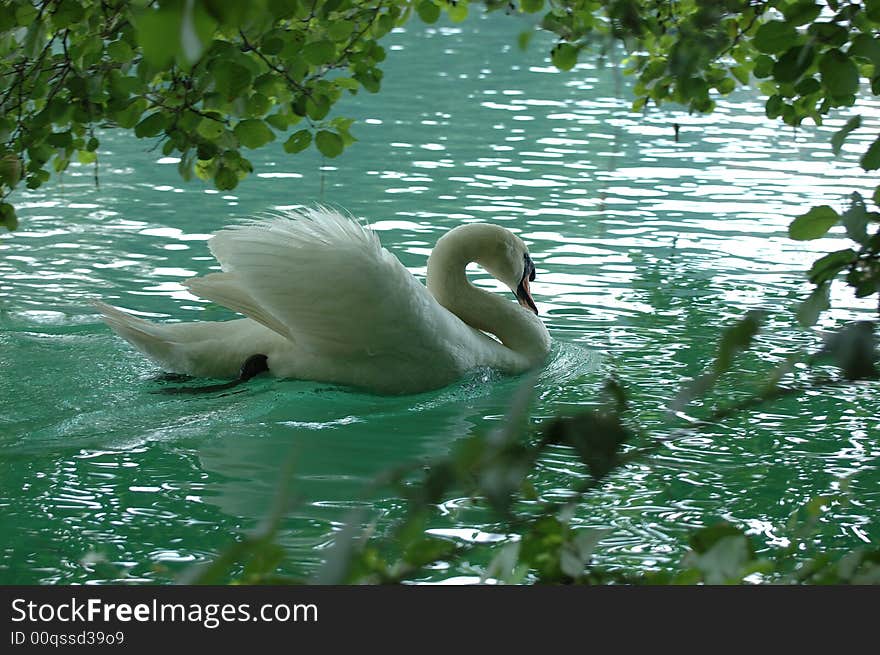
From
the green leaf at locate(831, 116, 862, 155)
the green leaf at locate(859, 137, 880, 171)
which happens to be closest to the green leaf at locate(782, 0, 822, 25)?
the green leaf at locate(831, 116, 862, 155)

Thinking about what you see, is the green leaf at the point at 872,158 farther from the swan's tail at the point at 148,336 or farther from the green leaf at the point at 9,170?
the swan's tail at the point at 148,336

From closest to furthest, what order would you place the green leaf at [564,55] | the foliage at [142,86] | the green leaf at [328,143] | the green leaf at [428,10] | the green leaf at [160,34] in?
the green leaf at [160,34] → the foliage at [142,86] → the green leaf at [328,143] → the green leaf at [564,55] → the green leaf at [428,10]

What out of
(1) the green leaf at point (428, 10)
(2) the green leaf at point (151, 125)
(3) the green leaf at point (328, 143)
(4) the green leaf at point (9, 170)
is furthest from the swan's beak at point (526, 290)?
(4) the green leaf at point (9, 170)

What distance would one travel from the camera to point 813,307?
8.68ft

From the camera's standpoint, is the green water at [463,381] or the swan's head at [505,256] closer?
the green water at [463,381]

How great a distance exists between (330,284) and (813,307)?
3263 millimetres

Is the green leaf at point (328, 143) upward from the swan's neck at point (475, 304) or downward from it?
upward

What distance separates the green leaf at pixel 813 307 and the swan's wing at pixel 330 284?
3105 mm

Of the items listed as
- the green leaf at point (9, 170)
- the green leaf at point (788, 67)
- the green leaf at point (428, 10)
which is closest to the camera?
the green leaf at point (788, 67)

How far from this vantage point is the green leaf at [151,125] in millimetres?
5145

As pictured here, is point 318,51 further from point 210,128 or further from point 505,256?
point 505,256

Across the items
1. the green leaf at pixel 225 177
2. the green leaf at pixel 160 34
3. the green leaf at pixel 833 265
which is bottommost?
the green leaf at pixel 225 177

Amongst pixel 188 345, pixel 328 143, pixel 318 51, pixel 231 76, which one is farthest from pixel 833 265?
pixel 188 345

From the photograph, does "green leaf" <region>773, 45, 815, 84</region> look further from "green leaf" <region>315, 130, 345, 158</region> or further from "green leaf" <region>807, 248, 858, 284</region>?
"green leaf" <region>315, 130, 345, 158</region>
